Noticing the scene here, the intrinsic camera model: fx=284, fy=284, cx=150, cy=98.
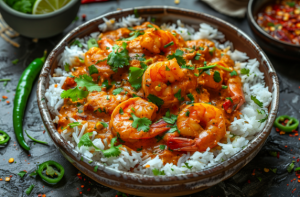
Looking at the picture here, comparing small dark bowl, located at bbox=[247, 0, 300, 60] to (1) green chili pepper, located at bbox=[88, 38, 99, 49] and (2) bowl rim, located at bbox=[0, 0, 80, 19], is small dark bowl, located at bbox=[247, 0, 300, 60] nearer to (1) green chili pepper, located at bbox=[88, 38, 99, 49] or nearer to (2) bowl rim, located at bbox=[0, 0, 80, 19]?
(1) green chili pepper, located at bbox=[88, 38, 99, 49]

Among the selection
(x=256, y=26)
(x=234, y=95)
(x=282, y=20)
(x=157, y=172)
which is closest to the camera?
(x=157, y=172)

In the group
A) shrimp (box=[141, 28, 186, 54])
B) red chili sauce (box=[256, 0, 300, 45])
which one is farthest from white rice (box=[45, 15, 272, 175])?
red chili sauce (box=[256, 0, 300, 45])

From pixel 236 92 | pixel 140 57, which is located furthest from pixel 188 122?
pixel 140 57

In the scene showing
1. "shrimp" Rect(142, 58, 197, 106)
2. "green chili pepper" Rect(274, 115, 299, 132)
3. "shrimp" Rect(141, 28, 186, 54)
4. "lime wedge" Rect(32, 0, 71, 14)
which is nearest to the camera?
"shrimp" Rect(142, 58, 197, 106)

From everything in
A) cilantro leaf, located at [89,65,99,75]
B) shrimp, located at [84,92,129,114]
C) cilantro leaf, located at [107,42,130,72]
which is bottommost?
shrimp, located at [84,92,129,114]

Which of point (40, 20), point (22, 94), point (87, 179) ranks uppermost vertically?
point (40, 20)

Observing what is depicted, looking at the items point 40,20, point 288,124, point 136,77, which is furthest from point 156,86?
point 40,20

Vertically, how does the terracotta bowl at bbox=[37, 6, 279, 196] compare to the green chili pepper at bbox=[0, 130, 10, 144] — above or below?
above

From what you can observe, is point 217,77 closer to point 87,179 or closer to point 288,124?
point 288,124

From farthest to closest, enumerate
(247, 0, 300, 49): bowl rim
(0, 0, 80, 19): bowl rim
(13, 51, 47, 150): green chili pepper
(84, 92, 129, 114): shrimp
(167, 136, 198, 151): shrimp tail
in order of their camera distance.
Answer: (247, 0, 300, 49): bowl rim, (0, 0, 80, 19): bowl rim, (13, 51, 47, 150): green chili pepper, (84, 92, 129, 114): shrimp, (167, 136, 198, 151): shrimp tail
